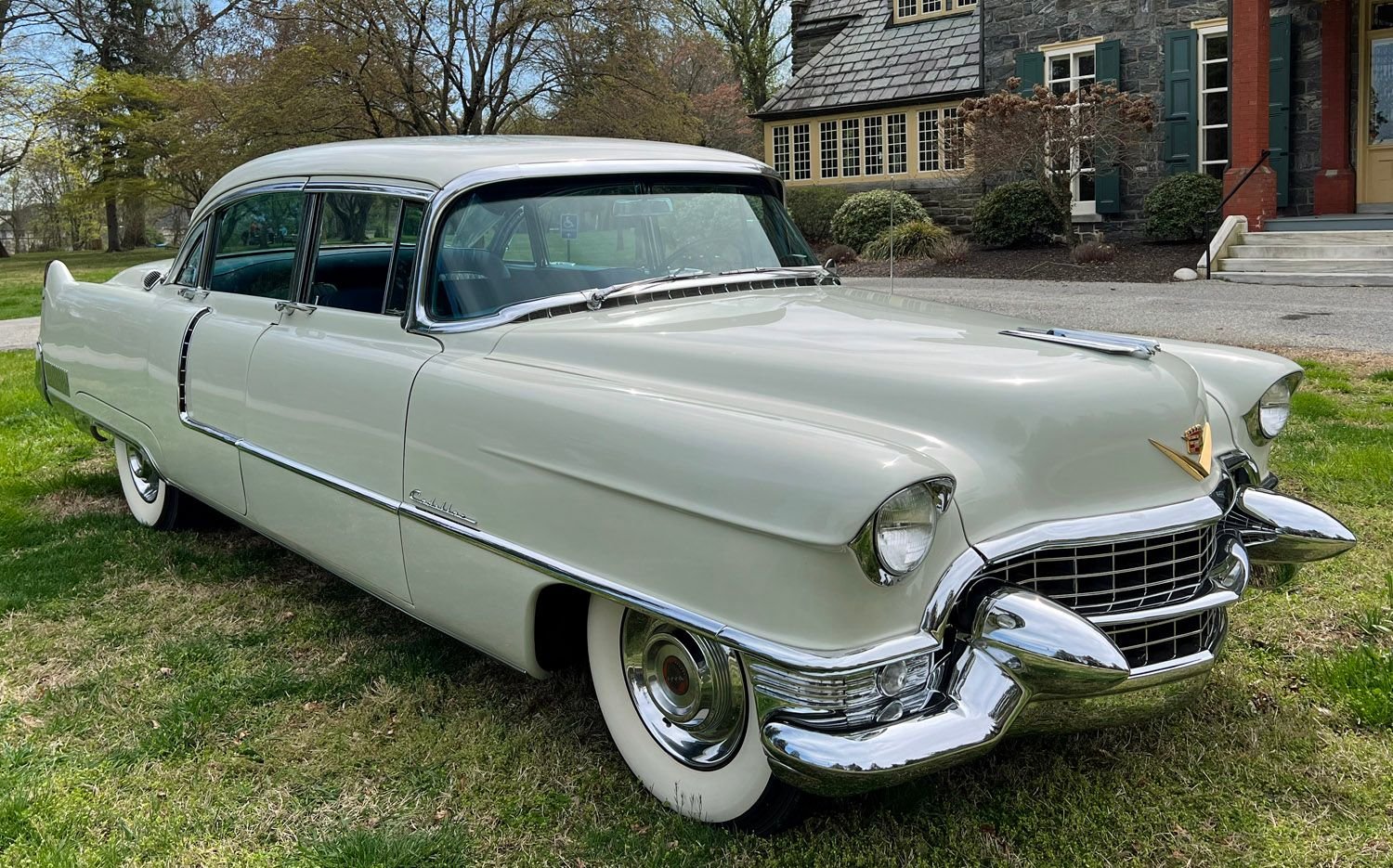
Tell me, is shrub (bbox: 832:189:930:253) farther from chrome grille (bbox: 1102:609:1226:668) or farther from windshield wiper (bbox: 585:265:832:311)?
chrome grille (bbox: 1102:609:1226:668)

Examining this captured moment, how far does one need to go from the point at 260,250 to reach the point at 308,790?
7.25ft

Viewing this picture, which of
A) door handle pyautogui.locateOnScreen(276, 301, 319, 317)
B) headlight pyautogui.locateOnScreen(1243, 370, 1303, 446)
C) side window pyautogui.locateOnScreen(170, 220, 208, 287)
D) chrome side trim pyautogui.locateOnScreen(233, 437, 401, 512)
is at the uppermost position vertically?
side window pyautogui.locateOnScreen(170, 220, 208, 287)

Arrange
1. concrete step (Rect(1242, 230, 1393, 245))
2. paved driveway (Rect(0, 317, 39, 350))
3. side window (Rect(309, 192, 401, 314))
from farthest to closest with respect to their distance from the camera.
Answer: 1. concrete step (Rect(1242, 230, 1393, 245))
2. paved driveway (Rect(0, 317, 39, 350))
3. side window (Rect(309, 192, 401, 314))

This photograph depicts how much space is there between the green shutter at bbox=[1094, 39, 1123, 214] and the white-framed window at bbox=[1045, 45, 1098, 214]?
0.10m

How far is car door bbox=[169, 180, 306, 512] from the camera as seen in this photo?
3975 millimetres

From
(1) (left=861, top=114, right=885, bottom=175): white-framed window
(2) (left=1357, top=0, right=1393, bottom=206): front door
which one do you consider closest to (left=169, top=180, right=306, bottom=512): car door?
(2) (left=1357, top=0, right=1393, bottom=206): front door

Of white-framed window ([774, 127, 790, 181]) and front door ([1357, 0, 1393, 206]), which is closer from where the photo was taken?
front door ([1357, 0, 1393, 206])

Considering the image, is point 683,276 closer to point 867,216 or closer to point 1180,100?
point 1180,100

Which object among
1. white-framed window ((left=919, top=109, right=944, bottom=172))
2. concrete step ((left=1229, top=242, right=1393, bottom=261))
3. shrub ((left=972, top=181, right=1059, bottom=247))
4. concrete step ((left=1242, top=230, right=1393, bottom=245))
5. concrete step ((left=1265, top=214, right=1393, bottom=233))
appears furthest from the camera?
white-framed window ((left=919, top=109, right=944, bottom=172))

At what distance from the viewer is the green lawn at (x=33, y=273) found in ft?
53.7

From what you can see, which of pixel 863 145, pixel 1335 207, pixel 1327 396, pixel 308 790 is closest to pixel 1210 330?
pixel 1327 396

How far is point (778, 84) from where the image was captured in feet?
124

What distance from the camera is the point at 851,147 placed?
73.3 feet

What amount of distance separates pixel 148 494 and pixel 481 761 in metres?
2.95
